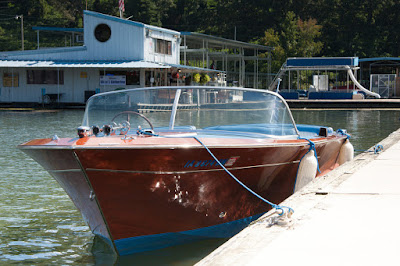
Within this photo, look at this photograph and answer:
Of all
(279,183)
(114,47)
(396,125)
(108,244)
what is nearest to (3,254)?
(108,244)

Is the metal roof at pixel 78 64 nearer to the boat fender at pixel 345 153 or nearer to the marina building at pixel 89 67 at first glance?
the marina building at pixel 89 67

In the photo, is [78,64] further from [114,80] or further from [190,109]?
[190,109]

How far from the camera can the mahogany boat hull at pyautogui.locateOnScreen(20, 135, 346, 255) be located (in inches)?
275

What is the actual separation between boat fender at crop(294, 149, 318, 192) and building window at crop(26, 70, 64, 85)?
35302mm

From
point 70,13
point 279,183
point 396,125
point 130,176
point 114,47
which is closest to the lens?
point 130,176

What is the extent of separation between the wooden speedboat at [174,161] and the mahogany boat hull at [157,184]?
0.04 feet

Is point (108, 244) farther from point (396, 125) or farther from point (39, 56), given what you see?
point (39, 56)

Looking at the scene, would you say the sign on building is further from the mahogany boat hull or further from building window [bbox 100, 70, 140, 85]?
the mahogany boat hull

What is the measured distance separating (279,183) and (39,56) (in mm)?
35828

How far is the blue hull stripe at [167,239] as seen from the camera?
24.7ft

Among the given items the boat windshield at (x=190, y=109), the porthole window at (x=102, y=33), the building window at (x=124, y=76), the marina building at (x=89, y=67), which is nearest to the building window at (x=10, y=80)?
the marina building at (x=89, y=67)

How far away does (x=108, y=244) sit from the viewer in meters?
7.95

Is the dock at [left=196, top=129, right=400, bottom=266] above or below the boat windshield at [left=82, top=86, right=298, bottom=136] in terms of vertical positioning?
below

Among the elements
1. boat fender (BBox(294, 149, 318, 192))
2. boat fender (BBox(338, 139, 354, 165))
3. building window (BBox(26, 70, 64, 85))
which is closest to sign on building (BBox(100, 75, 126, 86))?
building window (BBox(26, 70, 64, 85))
